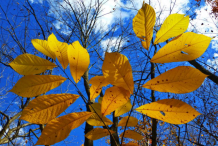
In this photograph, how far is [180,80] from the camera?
382mm

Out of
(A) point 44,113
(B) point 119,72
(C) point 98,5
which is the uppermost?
(C) point 98,5

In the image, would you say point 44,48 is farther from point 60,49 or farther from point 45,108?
point 45,108

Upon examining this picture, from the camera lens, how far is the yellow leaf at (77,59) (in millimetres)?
432

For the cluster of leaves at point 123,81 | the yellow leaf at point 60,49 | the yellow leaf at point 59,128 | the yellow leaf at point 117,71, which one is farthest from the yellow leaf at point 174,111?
the yellow leaf at point 60,49

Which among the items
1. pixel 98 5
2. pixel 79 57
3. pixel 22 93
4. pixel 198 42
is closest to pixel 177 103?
pixel 198 42

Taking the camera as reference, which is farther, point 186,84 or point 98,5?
point 98,5

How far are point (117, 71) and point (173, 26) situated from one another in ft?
0.73

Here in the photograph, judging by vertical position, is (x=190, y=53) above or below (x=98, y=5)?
below

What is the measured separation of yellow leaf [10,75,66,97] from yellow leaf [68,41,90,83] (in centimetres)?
6

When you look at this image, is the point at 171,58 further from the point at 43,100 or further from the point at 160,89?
the point at 43,100

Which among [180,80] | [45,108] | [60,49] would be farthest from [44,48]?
[180,80]

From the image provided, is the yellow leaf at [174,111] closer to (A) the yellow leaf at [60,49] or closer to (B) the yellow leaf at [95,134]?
(B) the yellow leaf at [95,134]

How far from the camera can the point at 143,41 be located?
0.43 m

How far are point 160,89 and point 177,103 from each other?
66 millimetres
